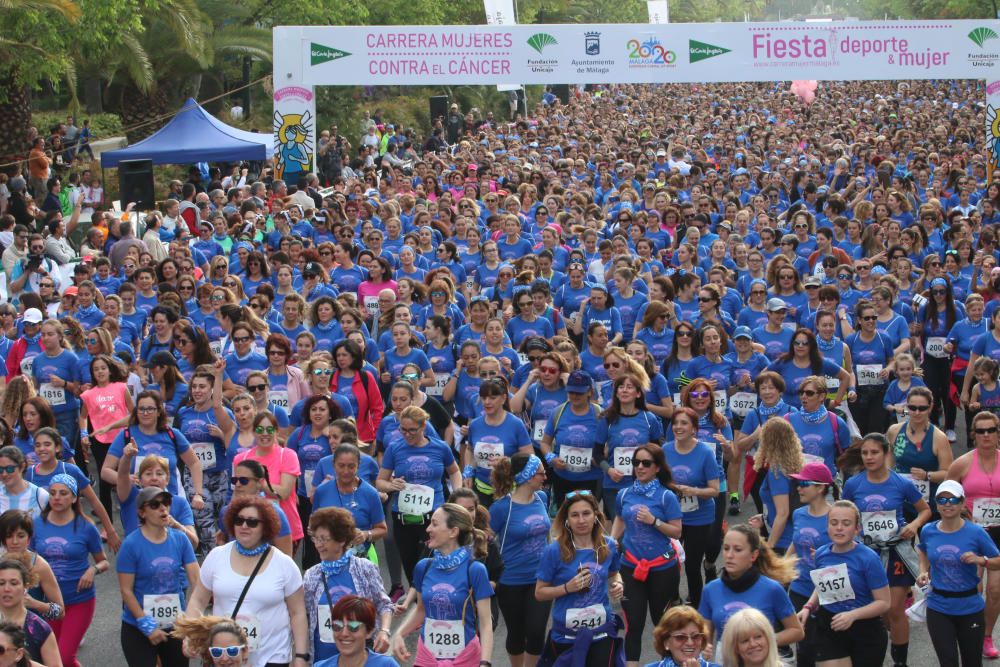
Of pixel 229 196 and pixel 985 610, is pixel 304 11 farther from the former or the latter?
pixel 985 610

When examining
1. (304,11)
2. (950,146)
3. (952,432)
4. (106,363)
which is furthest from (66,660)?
(304,11)

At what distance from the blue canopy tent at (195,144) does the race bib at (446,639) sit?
56.2ft

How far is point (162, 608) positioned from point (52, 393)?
15.9 feet

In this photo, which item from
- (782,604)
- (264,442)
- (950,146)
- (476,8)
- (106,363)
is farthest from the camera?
(476,8)

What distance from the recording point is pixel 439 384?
39.5ft

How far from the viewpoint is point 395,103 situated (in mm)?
42969

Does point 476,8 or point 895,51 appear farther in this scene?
point 476,8

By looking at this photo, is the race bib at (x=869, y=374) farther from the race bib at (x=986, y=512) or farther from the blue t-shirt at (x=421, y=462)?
the blue t-shirt at (x=421, y=462)

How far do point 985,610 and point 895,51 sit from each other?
15.9 meters

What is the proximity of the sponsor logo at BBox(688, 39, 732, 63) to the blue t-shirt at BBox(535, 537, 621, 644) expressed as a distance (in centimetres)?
1645

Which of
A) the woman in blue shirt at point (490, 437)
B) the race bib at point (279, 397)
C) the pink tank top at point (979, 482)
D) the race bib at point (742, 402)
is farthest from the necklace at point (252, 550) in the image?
the race bib at point (742, 402)

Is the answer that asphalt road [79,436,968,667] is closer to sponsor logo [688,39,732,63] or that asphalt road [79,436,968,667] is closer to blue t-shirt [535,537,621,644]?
blue t-shirt [535,537,621,644]

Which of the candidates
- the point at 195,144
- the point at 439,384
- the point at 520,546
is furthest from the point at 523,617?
the point at 195,144

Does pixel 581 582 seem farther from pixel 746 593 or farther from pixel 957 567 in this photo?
pixel 957 567
